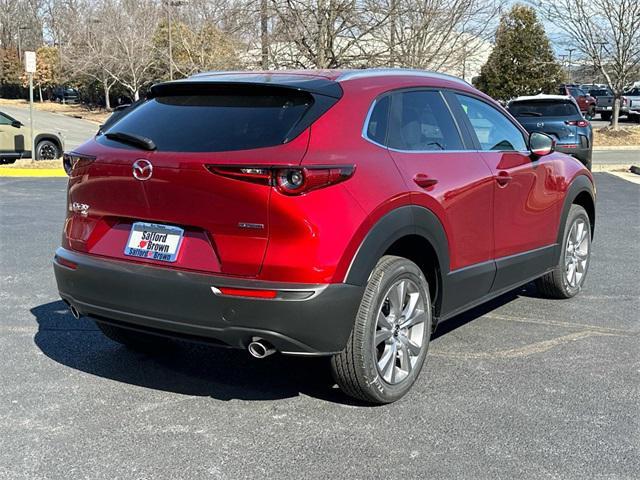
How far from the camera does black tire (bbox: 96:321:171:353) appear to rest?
461cm

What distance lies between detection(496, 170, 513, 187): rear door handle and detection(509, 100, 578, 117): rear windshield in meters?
11.7

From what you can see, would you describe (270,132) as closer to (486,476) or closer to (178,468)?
(178,468)

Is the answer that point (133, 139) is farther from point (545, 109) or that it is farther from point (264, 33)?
point (545, 109)

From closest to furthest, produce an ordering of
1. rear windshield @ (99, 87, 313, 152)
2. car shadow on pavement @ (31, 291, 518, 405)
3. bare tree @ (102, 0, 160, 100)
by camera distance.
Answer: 1. rear windshield @ (99, 87, 313, 152)
2. car shadow on pavement @ (31, 291, 518, 405)
3. bare tree @ (102, 0, 160, 100)

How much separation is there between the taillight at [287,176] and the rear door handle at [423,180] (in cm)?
73

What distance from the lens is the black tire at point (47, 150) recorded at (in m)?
18.3

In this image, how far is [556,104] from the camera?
53.0 feet

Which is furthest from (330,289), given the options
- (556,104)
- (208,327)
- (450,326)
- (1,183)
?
(556,104)

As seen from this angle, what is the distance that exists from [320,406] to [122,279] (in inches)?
47.9

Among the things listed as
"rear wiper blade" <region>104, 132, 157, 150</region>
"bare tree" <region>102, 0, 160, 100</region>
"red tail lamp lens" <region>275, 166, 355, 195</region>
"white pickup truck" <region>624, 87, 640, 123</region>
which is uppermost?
"bare tree" <region>102, 0, 160, 100</region>

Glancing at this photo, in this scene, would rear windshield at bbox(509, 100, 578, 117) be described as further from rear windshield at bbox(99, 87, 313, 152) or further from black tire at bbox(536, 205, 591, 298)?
rear windshield at bbox(99, 87, 313, 152)

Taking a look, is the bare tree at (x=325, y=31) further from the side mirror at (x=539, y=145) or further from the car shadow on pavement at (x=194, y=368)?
the car shadow on pavement at (x=194, y=368)

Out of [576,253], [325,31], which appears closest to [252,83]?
[576,253]

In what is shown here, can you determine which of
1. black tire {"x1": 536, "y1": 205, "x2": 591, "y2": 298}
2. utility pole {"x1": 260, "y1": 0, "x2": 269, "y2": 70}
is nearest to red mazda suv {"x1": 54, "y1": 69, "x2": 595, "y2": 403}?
black tire {"x1": 536, "y1": 205, "x2": 591, "y2": 298}
